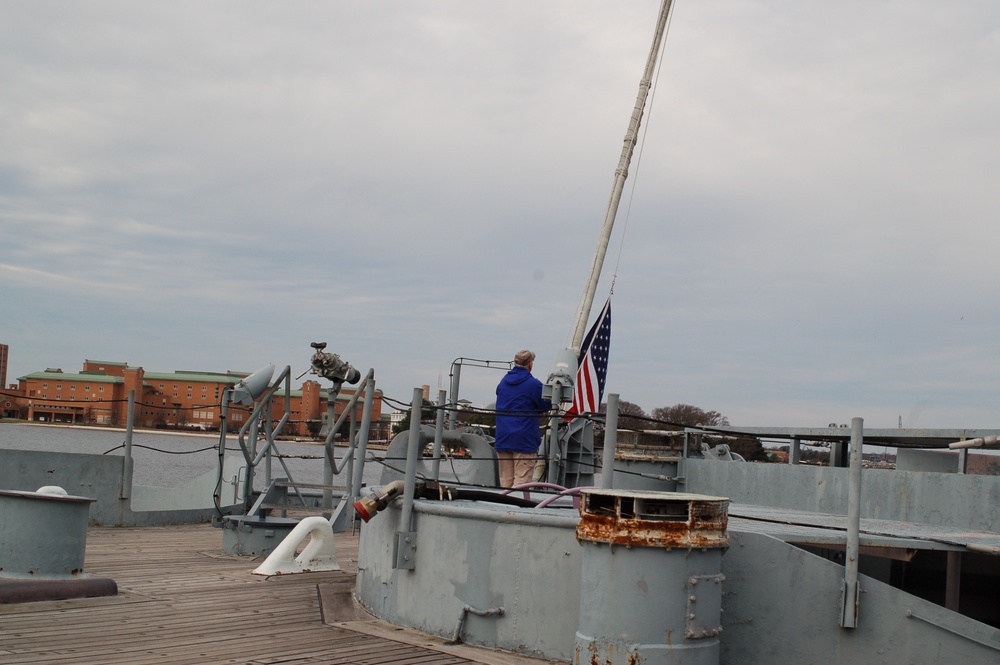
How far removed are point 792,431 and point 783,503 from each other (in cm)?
129

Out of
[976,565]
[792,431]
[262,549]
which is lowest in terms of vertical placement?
[262,549]

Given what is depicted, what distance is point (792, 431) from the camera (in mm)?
11688

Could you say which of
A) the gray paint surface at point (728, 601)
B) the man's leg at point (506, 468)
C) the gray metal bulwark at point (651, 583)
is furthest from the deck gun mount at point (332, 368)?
the gray metal bulwark at point (651, 583)

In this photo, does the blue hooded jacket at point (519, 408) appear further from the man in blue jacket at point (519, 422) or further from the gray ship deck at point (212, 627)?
the gray ship deck at point (212, 627)

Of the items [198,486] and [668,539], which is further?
[198,486]

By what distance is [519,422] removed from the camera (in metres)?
8.96

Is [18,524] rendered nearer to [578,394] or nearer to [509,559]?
[509,559]

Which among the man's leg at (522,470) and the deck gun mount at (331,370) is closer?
the man's leg at (522,470)

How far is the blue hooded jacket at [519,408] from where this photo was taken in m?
9.00

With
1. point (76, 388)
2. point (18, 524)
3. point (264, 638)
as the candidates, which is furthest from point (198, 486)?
point (76, 388)

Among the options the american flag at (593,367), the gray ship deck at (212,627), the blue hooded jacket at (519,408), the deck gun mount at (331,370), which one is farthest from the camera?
the american flag at (593,367)

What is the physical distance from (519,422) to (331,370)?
2782 millimetres

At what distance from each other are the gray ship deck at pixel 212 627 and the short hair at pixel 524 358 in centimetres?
255

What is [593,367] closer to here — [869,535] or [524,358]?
[524,358]
